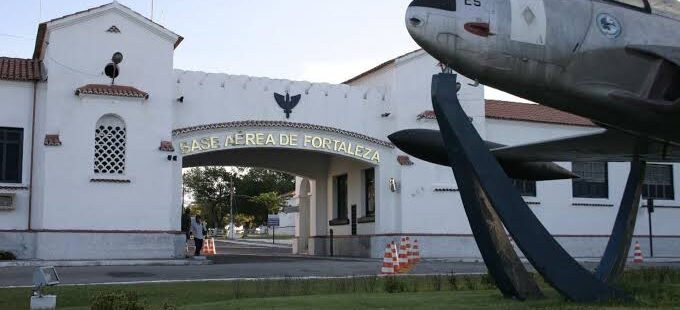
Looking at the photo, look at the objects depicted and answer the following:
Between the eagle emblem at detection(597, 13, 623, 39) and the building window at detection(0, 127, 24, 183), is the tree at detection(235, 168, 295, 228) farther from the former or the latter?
the eagle emblem at detection(597, 13, 623, 39)

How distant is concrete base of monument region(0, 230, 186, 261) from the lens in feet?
74.8

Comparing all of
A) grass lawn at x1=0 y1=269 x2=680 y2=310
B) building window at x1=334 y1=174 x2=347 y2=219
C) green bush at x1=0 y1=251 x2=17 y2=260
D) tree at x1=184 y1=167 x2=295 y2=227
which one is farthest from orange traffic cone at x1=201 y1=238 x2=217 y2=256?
tree at x1=184 y1=167 x2=295 y2=227

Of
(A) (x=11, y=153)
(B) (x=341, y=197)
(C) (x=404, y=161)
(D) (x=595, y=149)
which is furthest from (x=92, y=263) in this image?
(D) (x=595, y=149)

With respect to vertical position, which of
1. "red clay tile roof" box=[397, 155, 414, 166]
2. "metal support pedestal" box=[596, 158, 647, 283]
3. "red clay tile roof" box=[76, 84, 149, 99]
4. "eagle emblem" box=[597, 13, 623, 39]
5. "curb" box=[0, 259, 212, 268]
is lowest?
"curb" box=[0, 259, 212, 268]

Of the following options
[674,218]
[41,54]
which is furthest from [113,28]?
[674,218]

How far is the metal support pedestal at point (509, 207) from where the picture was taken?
849 centimetres

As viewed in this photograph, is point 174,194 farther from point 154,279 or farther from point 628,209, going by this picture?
point 628,209

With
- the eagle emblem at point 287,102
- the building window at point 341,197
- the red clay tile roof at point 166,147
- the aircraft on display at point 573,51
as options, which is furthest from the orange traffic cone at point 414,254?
the aircraft on display at point 573,51

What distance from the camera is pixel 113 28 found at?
24031 mm

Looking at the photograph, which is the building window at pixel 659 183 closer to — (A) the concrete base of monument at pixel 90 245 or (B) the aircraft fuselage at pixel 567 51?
(A) the concrete base of monument at pixel 90 245

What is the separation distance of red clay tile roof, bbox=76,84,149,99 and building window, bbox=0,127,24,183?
7.47 feet

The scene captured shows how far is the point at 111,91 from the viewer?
2372cm

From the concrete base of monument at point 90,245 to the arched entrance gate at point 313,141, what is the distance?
2.92 metres

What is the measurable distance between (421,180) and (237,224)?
231ft
